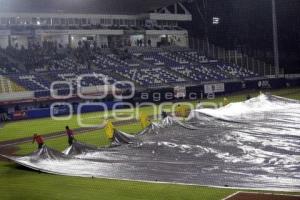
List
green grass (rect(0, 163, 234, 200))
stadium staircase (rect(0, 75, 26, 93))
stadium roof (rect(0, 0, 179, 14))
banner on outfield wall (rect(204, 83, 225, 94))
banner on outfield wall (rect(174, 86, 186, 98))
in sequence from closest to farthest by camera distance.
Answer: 1. green grass (rect(0, 163, 234, 200))
2. stadium staircase (rect(0, 75, 26, 93))
3. banner on outfield wall (rect(174, 86, 186, 98))
4. stadium roof (rect(0, 0, 179, 14))
5. banner on outfield wall (rect(204, 83, 225, 94))

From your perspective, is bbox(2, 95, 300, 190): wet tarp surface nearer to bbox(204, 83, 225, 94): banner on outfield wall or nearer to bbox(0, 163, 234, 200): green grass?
bbox(0, 163, 234, 200): green grass

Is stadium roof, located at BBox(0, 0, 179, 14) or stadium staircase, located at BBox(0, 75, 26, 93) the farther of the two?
stadium roof, located at BBox(0, 0, 179, 14)

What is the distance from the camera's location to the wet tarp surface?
1294 cm

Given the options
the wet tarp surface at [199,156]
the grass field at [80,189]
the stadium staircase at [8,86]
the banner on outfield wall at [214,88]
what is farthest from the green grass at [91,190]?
the banner on outfield wall at [214,88]

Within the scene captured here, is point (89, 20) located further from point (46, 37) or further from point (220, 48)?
point (220, 48)

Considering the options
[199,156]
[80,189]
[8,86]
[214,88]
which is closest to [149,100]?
[214,88]

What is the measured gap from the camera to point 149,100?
4197 centimetres

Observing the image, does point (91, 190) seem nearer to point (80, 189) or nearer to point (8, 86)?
point (80, 189)

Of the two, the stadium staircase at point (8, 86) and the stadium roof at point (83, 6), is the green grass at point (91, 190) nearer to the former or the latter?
the stadium staircase at point (8, 86)

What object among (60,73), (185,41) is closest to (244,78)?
(185,41)

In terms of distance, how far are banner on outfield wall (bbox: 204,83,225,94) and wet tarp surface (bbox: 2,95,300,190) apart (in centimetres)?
2196

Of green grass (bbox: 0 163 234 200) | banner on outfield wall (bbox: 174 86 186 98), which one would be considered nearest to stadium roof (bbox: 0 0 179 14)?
banner on outfield wall (bbox: 174 86 186 98)

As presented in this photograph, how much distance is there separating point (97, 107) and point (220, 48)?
2141 centimetres

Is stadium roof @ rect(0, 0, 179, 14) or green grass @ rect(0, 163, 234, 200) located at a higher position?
stadium roof @ rect(0, 0, 179, 14)
